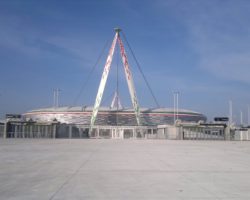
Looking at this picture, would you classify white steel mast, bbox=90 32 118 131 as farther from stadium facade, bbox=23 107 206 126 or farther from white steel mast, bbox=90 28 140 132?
stadium facade, bbox=23 107 206 126

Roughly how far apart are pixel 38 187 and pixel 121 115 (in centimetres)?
10902

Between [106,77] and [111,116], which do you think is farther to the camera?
[111,116]

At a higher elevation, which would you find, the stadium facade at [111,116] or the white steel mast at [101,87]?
the white steel mast at [101,87]

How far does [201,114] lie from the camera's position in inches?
5477

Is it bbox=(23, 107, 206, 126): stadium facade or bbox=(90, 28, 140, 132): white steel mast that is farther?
bbox=(23, 107, 206, 126): stadium facade

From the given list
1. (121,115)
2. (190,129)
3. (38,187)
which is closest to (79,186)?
(38,187)

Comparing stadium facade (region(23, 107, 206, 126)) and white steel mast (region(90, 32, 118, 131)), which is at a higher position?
white steel mast (region(90, 32, 118, 131))

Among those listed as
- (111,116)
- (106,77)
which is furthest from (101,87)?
(111,116)

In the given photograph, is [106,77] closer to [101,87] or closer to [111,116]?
[101,87]

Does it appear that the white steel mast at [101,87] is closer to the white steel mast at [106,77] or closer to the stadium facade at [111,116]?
the white steel mast at [106,77]

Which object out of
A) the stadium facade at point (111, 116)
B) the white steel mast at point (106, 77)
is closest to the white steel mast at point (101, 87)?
the white steel mast at point (106, 77)

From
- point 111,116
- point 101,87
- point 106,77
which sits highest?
point 106,77

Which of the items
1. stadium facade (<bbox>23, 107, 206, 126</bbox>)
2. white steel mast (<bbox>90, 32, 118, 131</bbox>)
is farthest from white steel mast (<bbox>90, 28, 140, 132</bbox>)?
stadium facade (<bbox>23, 107, 206, 126</bbox>)

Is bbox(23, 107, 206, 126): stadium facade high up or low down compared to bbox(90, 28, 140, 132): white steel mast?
down
